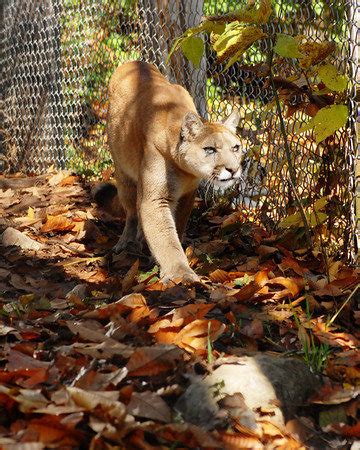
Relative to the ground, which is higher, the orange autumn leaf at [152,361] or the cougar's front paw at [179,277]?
the orange autumn leaf at [152,361]

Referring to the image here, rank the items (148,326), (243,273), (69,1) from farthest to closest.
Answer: (69,1) < (243,273) < (148,326)

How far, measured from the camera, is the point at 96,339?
3119mm

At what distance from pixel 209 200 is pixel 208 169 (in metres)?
1.34

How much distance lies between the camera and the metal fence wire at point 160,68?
467 centimetres

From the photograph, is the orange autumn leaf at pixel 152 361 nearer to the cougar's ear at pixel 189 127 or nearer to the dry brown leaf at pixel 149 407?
the dry brown leaf at pixel 149 407

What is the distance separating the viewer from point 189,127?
4.79m

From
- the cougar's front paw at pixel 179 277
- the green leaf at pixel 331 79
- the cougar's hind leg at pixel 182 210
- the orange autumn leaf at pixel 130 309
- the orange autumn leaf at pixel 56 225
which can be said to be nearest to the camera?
the orange autumn leaf at pixel 130 309

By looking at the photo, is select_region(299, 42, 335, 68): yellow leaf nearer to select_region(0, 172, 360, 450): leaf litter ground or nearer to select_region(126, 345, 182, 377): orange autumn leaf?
select_region(0, 172, 360, 450): leaf litter ground

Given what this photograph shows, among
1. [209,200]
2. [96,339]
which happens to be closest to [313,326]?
[96,339]

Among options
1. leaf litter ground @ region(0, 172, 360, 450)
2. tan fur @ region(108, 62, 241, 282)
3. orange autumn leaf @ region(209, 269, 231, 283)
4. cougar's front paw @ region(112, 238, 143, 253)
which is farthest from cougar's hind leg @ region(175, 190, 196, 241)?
orange autumn leaf @ region(209, 269, 231, 283)

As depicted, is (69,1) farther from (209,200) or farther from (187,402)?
(187,402)

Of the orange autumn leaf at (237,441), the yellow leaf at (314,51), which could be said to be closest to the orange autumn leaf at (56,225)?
the yellow leaf at (314,51)

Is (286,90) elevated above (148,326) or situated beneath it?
elevated above

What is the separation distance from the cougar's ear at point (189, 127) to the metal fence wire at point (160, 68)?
0.39 metres
